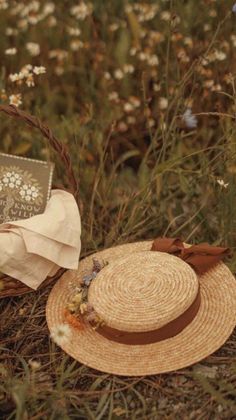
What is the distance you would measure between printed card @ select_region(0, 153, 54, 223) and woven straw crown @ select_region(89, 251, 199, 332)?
0.28 metres

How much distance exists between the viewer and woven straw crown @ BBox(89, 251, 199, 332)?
4.39 ft

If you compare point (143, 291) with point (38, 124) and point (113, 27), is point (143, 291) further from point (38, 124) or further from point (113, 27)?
point (113, 27)

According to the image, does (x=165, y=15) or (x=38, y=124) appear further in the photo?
(x=165, y=15)

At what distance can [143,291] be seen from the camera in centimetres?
140

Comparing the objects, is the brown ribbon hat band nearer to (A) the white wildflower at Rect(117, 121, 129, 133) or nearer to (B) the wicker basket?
(B) the wicker basket

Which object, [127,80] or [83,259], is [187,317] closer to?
[83,259]

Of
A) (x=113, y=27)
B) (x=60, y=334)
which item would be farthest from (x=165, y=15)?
(x=60, y=334)

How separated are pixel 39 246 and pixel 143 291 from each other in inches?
11.1

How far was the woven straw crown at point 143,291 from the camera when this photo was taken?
1.34 m

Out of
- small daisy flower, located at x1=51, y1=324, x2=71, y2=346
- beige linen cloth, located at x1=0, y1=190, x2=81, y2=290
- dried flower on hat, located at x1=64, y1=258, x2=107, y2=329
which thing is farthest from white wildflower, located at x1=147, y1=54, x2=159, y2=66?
small daisy flower, located at x1=51, y1=324, x2=71, y2=346

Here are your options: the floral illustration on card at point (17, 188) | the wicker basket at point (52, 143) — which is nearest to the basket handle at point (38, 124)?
the wicker basket at point (52, 143)

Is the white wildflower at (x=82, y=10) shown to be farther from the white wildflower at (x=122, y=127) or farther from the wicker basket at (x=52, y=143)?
the wicker basket at (x=52, y=143)

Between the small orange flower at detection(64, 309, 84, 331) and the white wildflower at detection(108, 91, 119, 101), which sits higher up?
the white wildflower at detection(108, 91, 119, 101)

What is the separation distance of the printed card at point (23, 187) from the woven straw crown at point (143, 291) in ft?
0.92
